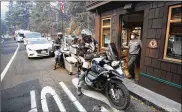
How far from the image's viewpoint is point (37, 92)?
14.0ft

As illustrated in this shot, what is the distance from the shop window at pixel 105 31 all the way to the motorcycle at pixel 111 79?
300cm

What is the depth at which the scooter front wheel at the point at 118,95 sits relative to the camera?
3169 millimetres

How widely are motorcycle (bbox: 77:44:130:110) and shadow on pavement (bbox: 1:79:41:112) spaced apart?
1.61m

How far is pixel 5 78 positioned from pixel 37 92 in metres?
2.18

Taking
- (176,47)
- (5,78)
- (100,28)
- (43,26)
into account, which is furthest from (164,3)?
(43,26)

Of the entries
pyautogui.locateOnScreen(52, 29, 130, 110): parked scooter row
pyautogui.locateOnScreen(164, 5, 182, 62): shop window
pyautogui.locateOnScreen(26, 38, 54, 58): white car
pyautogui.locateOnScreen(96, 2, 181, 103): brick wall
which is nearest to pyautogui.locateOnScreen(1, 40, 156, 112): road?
pyautogui.locateOnScreen(52, 29, 130, 110): parked scooter row

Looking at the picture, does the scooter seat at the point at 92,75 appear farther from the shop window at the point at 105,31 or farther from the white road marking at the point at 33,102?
the shop window at the point at 105,31

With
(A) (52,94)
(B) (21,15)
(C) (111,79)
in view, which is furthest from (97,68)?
(B) (21,15)

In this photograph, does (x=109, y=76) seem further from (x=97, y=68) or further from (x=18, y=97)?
(x=18, y=97)

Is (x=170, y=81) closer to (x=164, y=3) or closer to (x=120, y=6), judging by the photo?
(x=164, y=3)

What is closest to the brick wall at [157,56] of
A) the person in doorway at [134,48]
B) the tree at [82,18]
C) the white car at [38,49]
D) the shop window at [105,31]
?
the person in doorway at [134,48]

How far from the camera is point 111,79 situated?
3477 mm

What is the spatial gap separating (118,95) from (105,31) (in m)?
4.21

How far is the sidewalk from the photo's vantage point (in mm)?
3278
